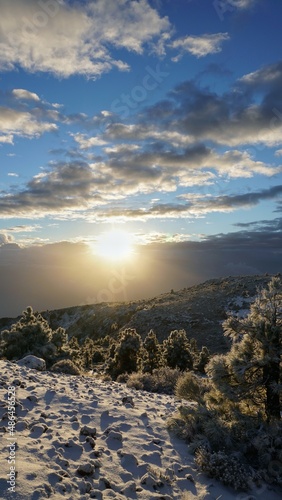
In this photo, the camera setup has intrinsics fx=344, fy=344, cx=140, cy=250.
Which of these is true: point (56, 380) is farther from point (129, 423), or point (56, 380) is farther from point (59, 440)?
point (59, 440)

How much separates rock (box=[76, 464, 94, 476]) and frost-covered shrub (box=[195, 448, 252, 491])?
2.75 m

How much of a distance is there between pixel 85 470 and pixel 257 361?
565cm

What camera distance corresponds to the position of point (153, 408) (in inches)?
492

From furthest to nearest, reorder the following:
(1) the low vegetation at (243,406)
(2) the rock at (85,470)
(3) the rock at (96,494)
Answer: (1) the low vegetation at (243,406), (2) the rock at (85,470), (3) the rock at (96,494)

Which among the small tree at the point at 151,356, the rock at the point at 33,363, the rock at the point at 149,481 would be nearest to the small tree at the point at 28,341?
the small tree at the point at 151,356

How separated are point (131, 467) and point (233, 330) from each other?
5.14 metres

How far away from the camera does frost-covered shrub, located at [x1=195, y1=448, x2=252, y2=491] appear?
25.1ft

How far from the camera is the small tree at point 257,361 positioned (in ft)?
33.0

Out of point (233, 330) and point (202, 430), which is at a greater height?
point (233, 330)

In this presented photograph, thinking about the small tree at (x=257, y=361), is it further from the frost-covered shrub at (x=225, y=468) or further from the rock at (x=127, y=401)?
the rock at (x=127, y=401)

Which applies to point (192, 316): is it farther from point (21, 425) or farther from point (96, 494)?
point (96, 494)

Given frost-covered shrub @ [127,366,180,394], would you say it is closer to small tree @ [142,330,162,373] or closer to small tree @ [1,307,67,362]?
small tree @ [142,330,162,373]

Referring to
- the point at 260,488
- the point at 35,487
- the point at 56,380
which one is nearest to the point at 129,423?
the point at 260,488

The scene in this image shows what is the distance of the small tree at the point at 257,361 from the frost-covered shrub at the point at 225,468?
2159 millimetres
